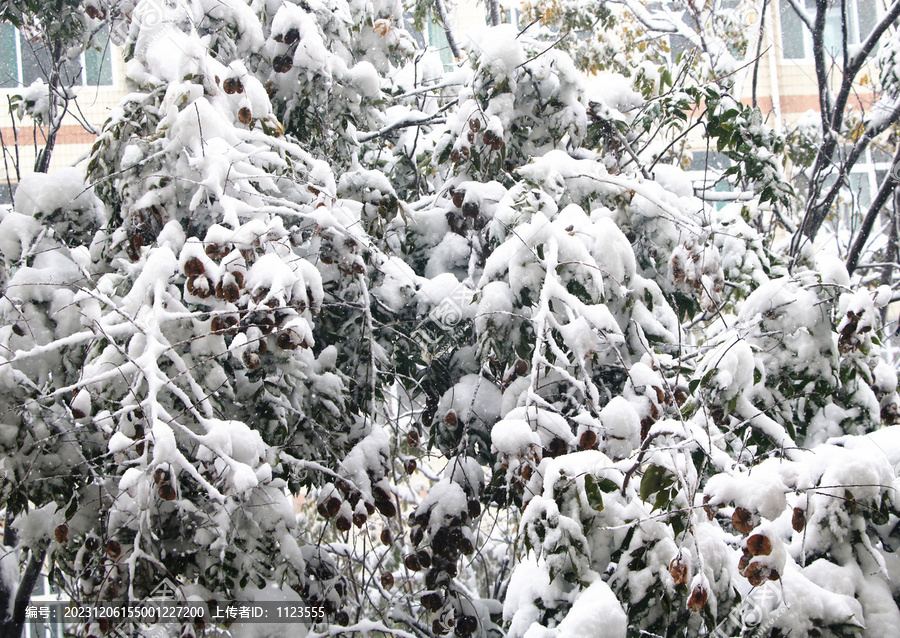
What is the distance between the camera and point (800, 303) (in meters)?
2.37

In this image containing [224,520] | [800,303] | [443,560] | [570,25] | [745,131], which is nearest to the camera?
[224,520]

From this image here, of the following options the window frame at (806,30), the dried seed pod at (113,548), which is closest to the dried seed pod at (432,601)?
the dried seed pod at (113,548)

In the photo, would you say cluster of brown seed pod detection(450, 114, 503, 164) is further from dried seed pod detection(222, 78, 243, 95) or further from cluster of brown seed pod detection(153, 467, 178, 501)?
cluster of brown seed pod detection(153, 467, 178, 501)

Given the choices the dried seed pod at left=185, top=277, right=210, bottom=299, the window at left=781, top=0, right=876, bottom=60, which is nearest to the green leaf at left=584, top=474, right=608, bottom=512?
the dried seed pod at left=185, top=277, right=210, bottom=299

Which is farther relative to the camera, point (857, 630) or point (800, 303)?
point (800, 303)

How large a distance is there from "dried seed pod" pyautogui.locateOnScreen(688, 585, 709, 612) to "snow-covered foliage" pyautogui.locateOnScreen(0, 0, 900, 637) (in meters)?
0.05

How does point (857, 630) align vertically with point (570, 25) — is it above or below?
below

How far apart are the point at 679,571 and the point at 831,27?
9983 millimetres

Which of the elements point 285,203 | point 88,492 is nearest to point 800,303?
point 285,203

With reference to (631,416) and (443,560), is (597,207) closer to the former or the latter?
(631,416)

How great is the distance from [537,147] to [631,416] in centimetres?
165

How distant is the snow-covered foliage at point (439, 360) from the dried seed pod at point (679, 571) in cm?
3

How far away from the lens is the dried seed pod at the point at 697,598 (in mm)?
1395

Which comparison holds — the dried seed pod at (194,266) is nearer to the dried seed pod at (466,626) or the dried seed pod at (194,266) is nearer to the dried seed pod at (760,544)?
the dried seed pod at (760,544)
